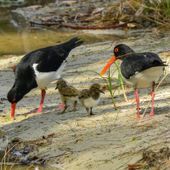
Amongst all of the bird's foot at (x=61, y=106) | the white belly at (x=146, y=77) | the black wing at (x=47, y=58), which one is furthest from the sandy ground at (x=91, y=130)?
the black wing at (x=47, y=58)

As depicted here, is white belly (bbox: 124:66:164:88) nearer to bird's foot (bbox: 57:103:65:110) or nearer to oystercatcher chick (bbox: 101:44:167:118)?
oystercatcher chick (bbox: 101:44:167:118)

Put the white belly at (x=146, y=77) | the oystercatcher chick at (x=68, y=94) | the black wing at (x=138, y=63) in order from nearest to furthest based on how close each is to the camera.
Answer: the black wing at (x=138, y=63) < the white belly at (x=146, y=77) < the oystercatcher chick at (x=68, y=94)

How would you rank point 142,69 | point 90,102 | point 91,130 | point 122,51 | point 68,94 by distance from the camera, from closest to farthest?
point 142,69 < point 91,130 < point 90,102 < point 122,51 < point 68,94

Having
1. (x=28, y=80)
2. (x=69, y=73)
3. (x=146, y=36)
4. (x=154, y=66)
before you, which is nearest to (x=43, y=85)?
(x=28, y=80)

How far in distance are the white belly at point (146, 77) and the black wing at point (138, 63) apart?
0.22 feet

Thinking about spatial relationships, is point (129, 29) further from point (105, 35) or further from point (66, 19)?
point (66, 19)

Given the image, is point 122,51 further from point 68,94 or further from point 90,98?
point 68,94

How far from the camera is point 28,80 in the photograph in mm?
10062

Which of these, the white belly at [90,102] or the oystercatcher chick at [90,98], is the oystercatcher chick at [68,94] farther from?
the white belly at [90,102]

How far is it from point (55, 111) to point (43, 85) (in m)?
0.69

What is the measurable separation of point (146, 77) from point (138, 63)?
0.23 meters

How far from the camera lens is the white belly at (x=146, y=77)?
26.5ft

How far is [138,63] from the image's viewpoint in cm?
811

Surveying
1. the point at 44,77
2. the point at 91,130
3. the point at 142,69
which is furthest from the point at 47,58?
the point at 142,69
